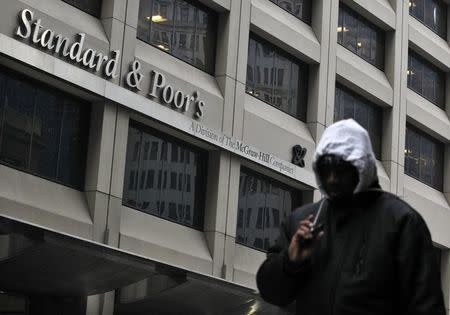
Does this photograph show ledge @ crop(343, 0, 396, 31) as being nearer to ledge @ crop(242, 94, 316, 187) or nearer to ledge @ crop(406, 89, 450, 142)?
ledge @ crop(406, 89, 450, 142)

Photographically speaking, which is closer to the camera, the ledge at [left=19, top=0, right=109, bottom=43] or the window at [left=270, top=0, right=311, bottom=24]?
the ledge at [left=19, top=0, right=109, bottom=43]

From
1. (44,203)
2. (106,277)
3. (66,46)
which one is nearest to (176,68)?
(66,46)

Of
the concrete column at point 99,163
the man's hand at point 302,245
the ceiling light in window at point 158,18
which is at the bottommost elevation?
the man's hand at point 302,245

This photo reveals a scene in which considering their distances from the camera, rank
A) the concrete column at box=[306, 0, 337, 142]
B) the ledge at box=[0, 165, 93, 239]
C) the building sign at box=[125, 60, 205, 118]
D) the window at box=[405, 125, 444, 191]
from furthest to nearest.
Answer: the window at box=[405, 125, 444, 191] → the concrete column at box=[306, 0, 337, 142] → the building sign at box=[125, 60, 205, 118] → the ledge at box=[0, 165, 93, 239]

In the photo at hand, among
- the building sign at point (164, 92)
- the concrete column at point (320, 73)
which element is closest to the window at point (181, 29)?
the building sign at point (164, 92)

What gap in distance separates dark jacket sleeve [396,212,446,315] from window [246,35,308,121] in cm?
2613

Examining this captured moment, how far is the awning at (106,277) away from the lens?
71.5ft

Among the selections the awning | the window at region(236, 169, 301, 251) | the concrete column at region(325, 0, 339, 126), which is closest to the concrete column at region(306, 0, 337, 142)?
the concrete column at region(325, 0, 339, 126)

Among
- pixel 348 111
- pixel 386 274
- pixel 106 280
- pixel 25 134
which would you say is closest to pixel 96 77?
pixel 25 134

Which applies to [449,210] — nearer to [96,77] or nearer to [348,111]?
[348,111]

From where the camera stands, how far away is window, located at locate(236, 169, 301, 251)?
30.0 m

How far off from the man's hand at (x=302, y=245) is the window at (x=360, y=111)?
99.8 ft

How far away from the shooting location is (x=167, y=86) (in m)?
26.9

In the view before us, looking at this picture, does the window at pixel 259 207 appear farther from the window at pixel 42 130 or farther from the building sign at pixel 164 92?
the window at pixel 42 130
